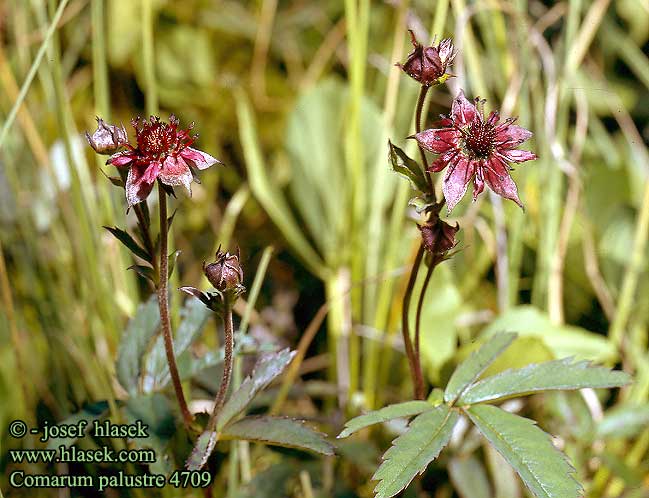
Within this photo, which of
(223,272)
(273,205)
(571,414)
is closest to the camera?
(223,272)

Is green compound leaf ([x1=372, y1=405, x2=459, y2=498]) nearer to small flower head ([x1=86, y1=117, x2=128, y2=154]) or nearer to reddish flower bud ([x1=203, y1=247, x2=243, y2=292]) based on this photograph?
reddish flower bud ([x1=203, y1=247, x2=243, y2=292])

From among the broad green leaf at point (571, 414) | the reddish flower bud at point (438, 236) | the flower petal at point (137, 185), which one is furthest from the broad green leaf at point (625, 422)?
the flower petal at point (137, 185)

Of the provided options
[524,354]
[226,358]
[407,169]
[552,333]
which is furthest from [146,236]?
[552,333]

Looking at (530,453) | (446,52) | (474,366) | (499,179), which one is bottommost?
(530,453)

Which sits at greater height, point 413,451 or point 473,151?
point 473,151

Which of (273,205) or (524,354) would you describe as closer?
(524,354)

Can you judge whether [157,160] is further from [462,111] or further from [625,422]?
[625,422]

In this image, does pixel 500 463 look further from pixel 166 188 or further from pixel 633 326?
pixel 166 188

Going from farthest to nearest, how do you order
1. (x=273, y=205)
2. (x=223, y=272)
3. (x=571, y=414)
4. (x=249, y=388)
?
(x=273, y=205), (x=571, y=414), (x=249, y=388), (x=223, y=272)
